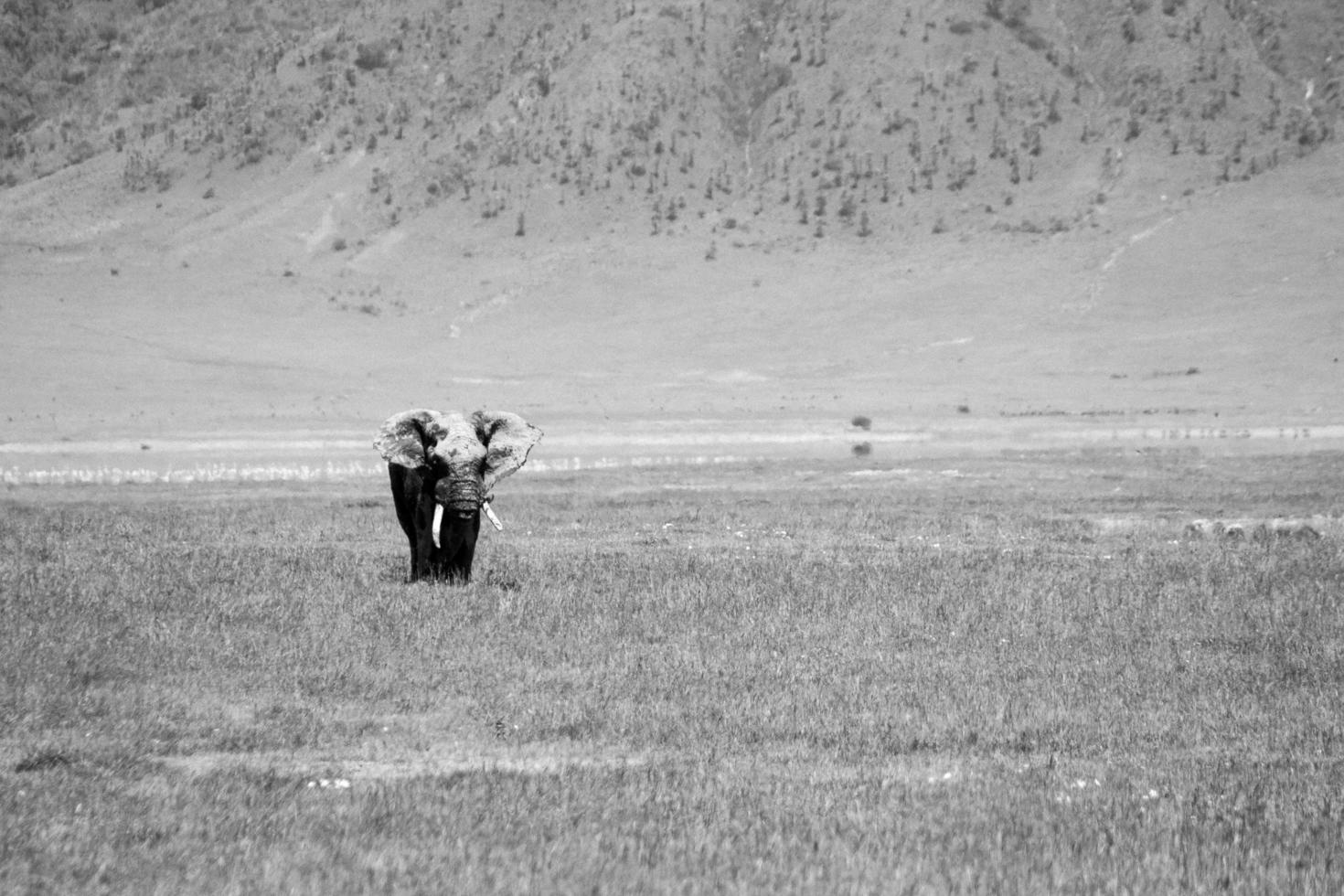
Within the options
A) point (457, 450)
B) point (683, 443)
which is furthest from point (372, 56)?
point (457, 450)

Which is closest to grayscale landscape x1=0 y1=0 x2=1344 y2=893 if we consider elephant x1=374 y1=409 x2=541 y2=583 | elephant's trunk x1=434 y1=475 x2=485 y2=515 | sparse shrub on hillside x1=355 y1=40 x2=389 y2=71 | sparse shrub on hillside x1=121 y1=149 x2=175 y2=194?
sparse shrub on hillside x1=121 y1=149 x2=175 y2=194

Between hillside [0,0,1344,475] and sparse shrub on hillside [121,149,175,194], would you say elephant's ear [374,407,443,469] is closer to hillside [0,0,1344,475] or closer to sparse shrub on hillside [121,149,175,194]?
hillside [0,0,1344,475]

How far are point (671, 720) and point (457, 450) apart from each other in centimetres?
755

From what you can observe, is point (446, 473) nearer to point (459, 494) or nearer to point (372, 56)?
point (459, 494)

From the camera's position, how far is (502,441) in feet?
61.5

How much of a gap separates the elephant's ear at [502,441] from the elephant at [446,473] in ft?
0.04

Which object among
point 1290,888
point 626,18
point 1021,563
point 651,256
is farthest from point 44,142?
point 1290,888

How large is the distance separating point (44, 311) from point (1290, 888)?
268ft

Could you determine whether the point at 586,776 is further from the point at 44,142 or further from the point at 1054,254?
the point at 44,142

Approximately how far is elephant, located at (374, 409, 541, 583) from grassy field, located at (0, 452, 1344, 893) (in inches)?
34.1

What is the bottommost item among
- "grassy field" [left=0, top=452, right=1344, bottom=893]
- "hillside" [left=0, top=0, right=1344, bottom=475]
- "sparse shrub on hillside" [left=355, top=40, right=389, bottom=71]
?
"grassy field" [left=0, top=452, right=1344, bottom=893]

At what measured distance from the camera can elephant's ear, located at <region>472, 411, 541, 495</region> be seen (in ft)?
60.3

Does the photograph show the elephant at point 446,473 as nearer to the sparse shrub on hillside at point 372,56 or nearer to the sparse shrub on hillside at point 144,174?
the sparse shrub on hillside at point 144,174

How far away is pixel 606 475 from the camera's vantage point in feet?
132
